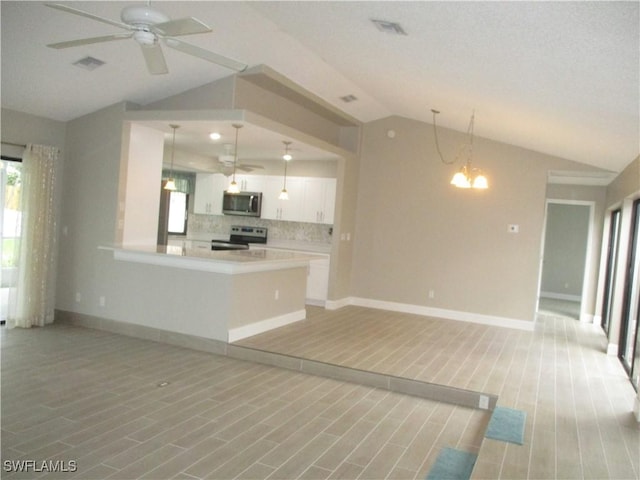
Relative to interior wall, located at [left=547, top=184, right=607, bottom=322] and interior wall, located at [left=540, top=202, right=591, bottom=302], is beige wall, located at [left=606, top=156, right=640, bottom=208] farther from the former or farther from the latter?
interior wall, located at [left=540, top=202, right=591, bottom=302]

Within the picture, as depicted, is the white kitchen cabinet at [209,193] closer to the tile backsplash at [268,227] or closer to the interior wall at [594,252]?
the tile backsplash at [268,227]

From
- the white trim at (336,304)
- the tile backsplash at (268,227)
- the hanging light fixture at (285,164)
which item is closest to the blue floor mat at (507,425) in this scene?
the white trim at (336,304)

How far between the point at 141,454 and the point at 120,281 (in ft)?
10.8

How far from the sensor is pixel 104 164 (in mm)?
5984

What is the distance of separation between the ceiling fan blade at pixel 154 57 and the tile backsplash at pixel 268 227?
18.7 feet

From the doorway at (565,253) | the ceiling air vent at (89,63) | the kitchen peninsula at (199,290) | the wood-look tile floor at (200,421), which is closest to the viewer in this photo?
the wood-look tile floor at (200,421)

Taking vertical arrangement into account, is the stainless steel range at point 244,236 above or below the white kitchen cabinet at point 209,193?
below

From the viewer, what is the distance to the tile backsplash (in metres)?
8.95

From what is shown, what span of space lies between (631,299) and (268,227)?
5998mm

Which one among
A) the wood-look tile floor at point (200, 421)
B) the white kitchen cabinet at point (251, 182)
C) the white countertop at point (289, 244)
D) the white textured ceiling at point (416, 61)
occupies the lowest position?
the wood-look tile floor at point (200, 421)

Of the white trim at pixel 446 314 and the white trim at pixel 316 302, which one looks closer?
the white trim at pixel 446 314

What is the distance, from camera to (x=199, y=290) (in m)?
5.50

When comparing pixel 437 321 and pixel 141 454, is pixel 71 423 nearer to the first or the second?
pixel 141 454

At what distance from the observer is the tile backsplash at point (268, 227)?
8.95 metres
